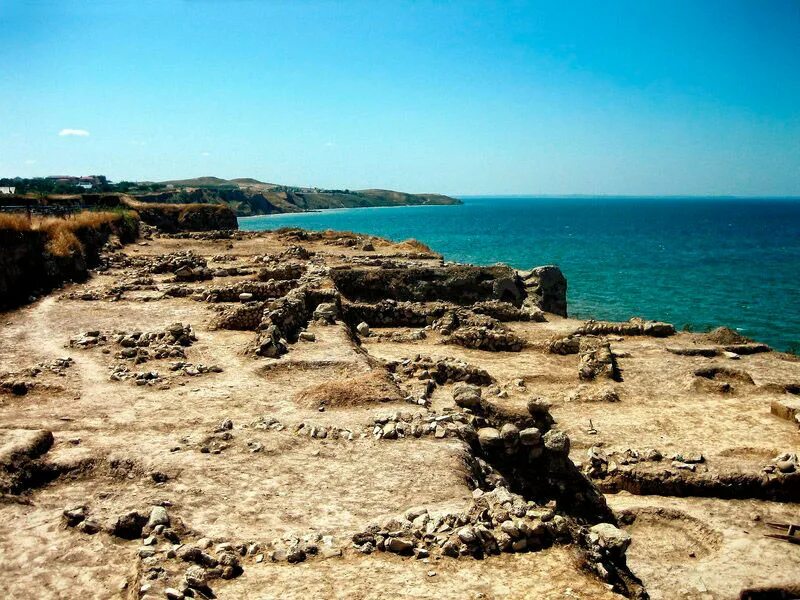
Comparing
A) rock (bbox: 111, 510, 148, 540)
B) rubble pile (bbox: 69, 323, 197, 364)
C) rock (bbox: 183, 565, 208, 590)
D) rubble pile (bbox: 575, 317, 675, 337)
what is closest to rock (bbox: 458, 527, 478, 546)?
rock (bbox: 183, 565, 208, 590)

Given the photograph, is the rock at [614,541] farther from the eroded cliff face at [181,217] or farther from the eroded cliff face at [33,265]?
the eroded cliff face at [181,217]

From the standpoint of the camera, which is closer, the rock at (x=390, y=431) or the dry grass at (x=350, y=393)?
the rock at (x=390, y=431)

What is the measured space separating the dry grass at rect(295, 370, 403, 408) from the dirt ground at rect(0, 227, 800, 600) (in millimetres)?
148

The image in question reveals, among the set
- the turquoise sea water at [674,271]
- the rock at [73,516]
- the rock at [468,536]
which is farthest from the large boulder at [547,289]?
the rock at [73,516]

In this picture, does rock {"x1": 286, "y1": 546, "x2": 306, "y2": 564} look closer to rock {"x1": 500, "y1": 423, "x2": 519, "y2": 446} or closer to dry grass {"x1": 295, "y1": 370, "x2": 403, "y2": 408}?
rock {"x1": 500, "y1": 423, "x2": 519, "y2": 446}

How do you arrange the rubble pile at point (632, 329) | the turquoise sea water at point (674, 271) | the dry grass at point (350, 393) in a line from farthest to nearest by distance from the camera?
the turquoise sea water at point (674, 271) → the rubble pile at point (632, 329) → the dry grass at point (350, 393)

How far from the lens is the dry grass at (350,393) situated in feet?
38.9

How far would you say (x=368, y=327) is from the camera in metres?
22.2

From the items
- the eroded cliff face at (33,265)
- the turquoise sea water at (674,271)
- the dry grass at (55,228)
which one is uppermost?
the dry grass at (55,228)

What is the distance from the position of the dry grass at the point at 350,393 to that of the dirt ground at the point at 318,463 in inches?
5.8

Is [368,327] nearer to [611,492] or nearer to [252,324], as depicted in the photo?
[252,324]

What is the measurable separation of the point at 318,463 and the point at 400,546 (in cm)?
280

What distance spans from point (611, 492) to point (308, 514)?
7380 mm

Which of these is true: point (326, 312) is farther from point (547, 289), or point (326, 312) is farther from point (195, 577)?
point (547, 289)
